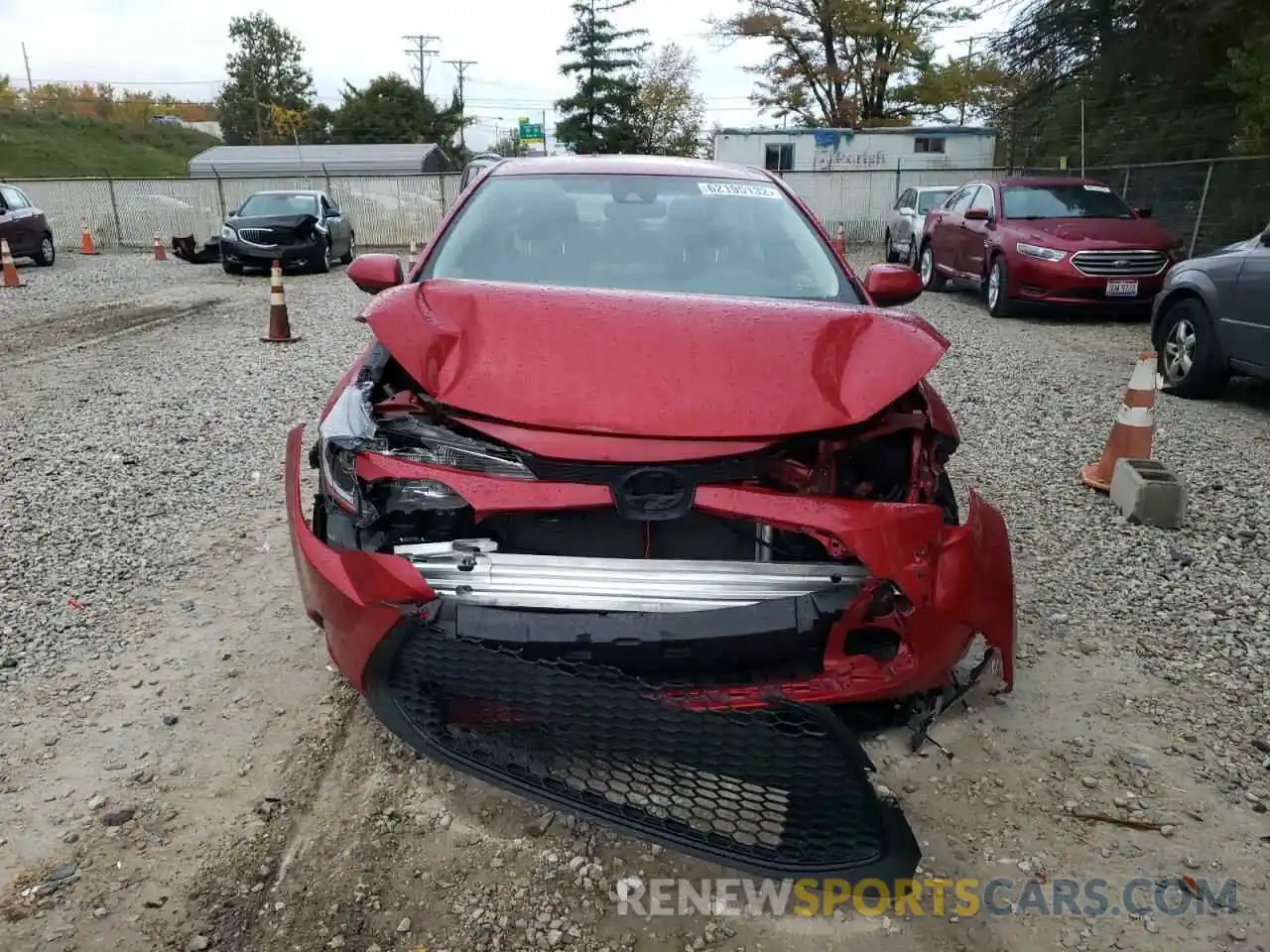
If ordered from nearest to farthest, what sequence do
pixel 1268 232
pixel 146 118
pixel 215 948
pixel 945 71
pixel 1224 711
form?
1. pixel 215 948
2. pixel 1224 711
3. pixel 1268 232
4. pixel 945 71
5. pixel 146 118

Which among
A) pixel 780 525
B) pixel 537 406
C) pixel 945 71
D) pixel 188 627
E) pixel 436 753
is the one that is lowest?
pixel 188 627

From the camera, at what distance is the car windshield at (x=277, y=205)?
1645 cm

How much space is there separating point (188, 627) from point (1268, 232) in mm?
7224

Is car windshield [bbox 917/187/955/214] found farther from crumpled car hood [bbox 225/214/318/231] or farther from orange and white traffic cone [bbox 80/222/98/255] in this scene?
orange and white traffic cone [bbox 80/222/98/255]

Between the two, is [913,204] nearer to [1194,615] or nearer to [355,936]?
[1194,615]

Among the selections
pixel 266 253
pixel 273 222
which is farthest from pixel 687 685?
pixel 273 222

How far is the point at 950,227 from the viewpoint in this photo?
12945 mm

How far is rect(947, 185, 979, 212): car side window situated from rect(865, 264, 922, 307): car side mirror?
32.8 feet

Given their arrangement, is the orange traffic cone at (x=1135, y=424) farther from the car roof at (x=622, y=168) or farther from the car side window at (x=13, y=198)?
the car side window at (x=13, y=198)

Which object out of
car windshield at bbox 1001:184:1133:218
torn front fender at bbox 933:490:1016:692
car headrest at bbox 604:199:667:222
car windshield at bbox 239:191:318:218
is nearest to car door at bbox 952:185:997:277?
car windshield at bbox 1001:184:1133:218

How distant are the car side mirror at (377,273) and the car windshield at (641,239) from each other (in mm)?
330

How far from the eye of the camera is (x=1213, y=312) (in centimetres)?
682

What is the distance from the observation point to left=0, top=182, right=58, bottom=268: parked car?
16.2 metres

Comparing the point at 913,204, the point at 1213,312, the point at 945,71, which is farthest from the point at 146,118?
the point at 1213,312
